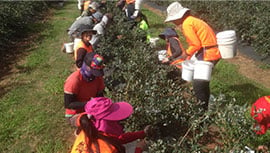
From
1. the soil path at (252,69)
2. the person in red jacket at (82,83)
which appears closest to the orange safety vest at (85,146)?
the person in red jacket at (82,83)

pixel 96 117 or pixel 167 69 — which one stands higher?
pixel 96 117

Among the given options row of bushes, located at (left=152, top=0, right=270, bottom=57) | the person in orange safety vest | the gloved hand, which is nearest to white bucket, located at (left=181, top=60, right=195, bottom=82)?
the person in orange safety vest

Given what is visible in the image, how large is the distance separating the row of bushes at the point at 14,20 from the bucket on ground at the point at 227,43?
22.5 ft

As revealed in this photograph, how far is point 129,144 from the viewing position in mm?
3104

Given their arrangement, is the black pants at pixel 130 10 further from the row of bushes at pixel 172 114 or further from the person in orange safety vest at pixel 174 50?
the person in orange safety vest at pixel 174 50

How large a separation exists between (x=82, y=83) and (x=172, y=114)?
4.18ft

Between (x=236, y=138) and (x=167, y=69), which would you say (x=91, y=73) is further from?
(x=167, y=69)

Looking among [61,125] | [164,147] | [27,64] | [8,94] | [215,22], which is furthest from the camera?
[215,22]

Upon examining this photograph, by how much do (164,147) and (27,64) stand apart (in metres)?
6.01

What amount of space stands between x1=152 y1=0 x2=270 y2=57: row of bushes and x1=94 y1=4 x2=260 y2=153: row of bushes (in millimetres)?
3333

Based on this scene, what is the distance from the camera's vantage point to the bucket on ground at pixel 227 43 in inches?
171

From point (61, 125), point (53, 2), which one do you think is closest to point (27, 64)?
point (61, 125)

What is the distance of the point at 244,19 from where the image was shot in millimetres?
9023

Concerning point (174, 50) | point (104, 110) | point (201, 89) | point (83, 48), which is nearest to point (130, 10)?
point (174, 50)
